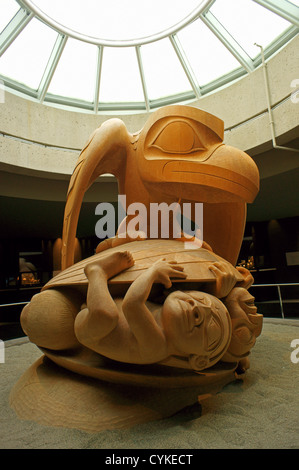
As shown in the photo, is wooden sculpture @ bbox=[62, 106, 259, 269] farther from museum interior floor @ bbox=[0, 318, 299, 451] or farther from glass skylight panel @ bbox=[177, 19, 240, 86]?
glass skylight panel @ bbox=[177, 19, 240, 86]

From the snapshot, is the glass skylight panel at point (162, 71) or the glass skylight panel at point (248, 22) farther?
the glass skylight panel at point (162, 71)

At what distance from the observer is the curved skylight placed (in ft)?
15.1

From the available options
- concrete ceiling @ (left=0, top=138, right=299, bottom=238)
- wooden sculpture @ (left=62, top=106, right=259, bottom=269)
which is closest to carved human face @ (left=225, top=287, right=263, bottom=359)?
wooden sculpture @ (left=62, top=106, right=259, bottom=269)

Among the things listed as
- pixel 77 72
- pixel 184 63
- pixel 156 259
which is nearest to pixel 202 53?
pixel 184 63

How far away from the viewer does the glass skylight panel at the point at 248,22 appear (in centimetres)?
456

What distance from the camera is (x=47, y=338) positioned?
194cm

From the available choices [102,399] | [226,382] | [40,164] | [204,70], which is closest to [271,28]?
[204,70]

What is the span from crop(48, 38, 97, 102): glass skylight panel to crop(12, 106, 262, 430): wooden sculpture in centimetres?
363

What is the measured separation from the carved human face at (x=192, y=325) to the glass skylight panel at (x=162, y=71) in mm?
5217

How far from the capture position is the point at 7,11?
4484 millimetres

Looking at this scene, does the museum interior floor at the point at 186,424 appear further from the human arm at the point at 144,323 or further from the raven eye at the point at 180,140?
the raven eye at the point at 180,140

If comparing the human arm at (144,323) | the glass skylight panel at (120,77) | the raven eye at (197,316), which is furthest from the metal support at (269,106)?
the human arm at (144,323)

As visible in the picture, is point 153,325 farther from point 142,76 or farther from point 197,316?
point 142,76

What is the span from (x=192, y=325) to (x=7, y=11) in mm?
5340
